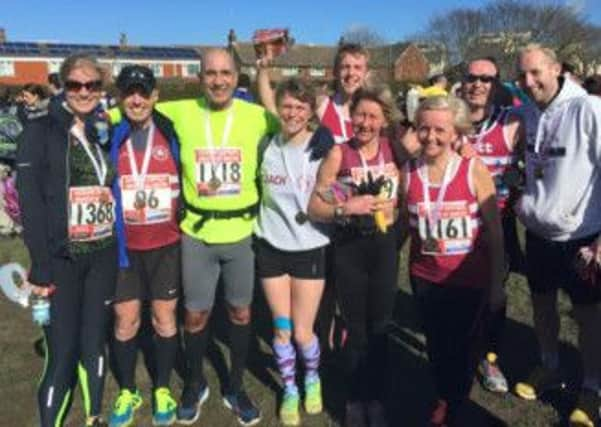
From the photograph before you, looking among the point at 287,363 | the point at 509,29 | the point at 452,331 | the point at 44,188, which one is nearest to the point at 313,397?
the point at 287,363

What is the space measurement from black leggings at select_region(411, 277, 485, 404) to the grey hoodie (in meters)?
0.73

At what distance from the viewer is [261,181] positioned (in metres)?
3.88

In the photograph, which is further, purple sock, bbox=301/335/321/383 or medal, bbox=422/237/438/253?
purple sock, bbox=301/335/321/383

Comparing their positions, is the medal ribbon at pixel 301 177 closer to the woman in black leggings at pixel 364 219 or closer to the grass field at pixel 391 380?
the woman in black leggings at pixel 364 219

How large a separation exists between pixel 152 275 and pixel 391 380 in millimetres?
1938

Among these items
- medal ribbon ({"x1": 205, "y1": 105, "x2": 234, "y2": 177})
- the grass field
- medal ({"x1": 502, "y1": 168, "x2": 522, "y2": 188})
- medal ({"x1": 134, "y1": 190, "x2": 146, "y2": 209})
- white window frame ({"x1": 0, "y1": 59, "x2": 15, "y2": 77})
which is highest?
white window frame ({"x1": 0, "y1": 59, "x2": 15, "y2": 77})

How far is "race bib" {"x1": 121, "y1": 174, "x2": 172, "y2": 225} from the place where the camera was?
3678mm

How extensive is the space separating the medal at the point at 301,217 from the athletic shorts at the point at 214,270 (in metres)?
0.35

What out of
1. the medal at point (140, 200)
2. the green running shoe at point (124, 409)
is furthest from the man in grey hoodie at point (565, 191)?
the green running shoe at point (124, 409)

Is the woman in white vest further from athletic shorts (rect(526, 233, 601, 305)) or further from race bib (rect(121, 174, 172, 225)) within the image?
athletic shorts (rect(526, 233, 601, 305))

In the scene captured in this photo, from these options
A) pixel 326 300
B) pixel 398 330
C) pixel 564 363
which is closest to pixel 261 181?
pixel 326 300

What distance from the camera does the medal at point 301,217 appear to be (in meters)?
3.76

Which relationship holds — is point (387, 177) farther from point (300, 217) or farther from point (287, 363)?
point (287, 363)

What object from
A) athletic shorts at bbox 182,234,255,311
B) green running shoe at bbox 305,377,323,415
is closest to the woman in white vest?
athletic shorts at bbox 182,234,255,311
